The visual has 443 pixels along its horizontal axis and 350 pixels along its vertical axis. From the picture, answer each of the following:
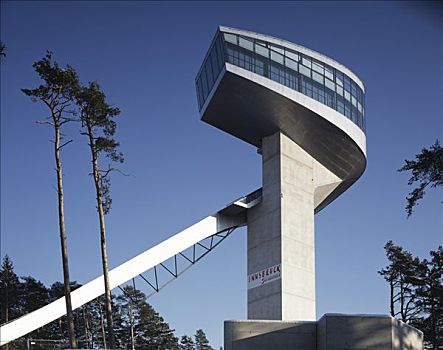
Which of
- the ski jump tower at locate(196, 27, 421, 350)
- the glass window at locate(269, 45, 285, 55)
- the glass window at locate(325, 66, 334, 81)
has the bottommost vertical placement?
the ski jump tower at locate(196, 27, 421, 350)

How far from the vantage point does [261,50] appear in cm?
3141

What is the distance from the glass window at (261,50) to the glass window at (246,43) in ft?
0.73

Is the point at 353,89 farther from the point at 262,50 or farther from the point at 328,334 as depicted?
the point at 328,334

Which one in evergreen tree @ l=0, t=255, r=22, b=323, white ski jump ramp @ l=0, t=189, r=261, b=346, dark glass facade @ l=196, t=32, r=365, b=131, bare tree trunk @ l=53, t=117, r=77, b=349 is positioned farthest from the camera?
evergreen tree @ l=0, t=255, r=22, b=323

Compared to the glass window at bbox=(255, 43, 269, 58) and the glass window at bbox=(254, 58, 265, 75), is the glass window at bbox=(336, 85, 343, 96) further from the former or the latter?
the glass window at bbox=(254, 58, 265, 75)

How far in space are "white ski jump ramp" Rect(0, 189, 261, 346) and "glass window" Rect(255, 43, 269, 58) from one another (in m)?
6.53

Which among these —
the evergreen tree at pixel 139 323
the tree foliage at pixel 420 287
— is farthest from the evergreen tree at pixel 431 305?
the evergreen tree at pixel 139 323

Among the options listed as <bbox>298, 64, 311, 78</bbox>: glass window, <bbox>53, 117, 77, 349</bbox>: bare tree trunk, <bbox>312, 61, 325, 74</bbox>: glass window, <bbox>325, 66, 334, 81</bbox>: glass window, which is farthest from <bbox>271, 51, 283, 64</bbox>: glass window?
<bbox>53, 117, 77, 349</bbox>: bare tree trunk

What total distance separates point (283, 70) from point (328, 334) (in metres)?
14.2

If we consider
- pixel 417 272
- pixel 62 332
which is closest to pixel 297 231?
pixel 417 272

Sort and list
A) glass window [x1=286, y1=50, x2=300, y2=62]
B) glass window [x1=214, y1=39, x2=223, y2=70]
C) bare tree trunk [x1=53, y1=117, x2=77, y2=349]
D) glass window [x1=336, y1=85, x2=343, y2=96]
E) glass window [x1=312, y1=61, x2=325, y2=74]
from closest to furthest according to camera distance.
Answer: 1. bare tree trunk [x1=53, y1=117, x2=77, y2=349]
2. glass window [x1=214, y1=39, x2=223, y2=70]
3. glass window [x1=286, y1=50, x2=300, y2=62]
4. glass window [x1=312, y1=61, x2=325, y2=74]
5. glass window [x1=336, y1=85, x2=343, y2=96]

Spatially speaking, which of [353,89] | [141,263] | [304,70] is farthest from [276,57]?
[141,263]

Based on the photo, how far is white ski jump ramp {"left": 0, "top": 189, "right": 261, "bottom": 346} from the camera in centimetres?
2944

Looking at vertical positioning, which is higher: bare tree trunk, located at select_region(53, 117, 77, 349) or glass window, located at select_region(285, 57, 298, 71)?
glass window, located at select_region(285, 57, 298, 71)
